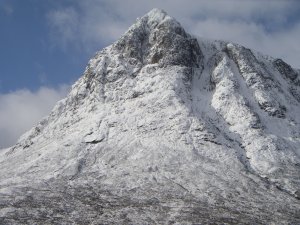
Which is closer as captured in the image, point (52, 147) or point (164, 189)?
point (164, 189)

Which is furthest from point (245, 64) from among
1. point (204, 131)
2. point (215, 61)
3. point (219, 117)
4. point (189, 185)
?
point (189, 185)

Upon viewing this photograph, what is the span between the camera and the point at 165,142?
85.7 meters

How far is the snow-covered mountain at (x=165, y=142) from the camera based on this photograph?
62.2m

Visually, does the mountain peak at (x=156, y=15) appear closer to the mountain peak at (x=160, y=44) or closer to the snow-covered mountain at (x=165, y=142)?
the mountain peak at (x=160, y=44)

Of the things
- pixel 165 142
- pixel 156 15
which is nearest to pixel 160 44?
pixel 156 15

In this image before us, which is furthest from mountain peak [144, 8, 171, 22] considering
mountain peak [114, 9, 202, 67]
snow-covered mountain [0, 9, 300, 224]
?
snow-covered mountain [0, 9, 300, 224]

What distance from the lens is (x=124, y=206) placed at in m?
62.2

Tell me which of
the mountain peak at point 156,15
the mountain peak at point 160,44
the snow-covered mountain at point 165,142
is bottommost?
the snow-covered mountain at point 165,142

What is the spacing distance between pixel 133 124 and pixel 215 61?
32704 millimetres

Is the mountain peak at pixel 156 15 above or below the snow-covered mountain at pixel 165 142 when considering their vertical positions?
above

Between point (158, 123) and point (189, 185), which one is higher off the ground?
point (158, 123)

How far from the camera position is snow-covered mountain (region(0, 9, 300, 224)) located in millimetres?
62188

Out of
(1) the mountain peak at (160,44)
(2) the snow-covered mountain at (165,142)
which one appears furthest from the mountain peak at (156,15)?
(2) the snow-covered mountain at (165,142)

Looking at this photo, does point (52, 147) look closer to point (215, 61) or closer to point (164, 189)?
point (164, 189)
